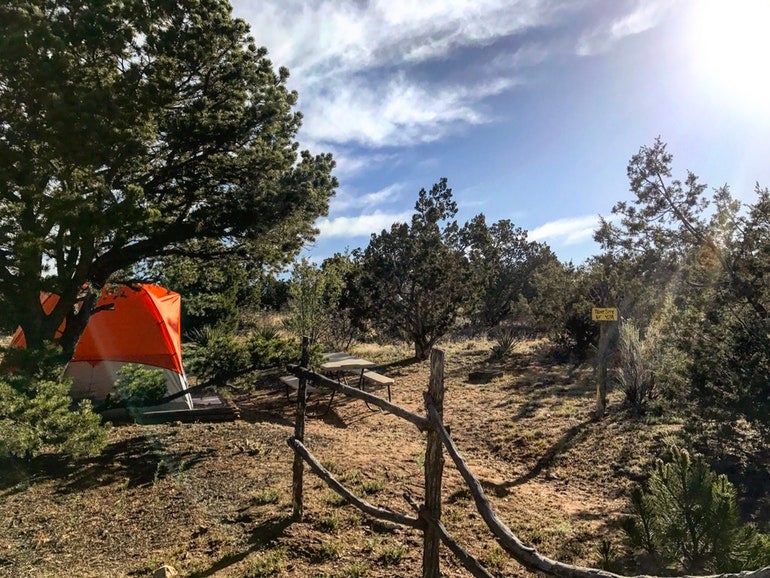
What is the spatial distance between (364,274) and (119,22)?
10.7 metres

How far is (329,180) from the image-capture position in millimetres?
9625

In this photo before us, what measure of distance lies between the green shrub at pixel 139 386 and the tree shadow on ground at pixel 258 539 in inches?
173

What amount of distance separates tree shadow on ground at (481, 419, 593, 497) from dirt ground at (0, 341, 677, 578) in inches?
1.1

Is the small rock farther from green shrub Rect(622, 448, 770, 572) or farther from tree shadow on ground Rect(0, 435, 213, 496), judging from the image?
green shrub Rect(622, 448, 770, 572)

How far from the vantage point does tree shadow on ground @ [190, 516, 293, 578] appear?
3.78m

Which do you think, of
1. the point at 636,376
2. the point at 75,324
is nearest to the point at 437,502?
the point at 75,324

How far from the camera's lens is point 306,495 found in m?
5.28

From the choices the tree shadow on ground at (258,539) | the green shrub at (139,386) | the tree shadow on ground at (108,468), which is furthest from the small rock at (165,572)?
the green shrub at (139,386)

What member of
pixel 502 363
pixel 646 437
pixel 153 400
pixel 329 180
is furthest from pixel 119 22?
pixel 502 363

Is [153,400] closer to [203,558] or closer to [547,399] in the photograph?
[203,558]

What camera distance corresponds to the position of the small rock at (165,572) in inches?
139

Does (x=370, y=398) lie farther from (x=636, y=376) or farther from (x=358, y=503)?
(x=636, y=376)

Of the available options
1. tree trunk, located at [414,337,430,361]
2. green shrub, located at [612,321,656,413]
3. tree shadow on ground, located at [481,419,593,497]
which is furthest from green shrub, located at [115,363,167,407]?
tree trunk, located at [414,337,430,361]

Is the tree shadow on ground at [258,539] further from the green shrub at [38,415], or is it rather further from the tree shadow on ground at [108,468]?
the green shrub at [38,415]
